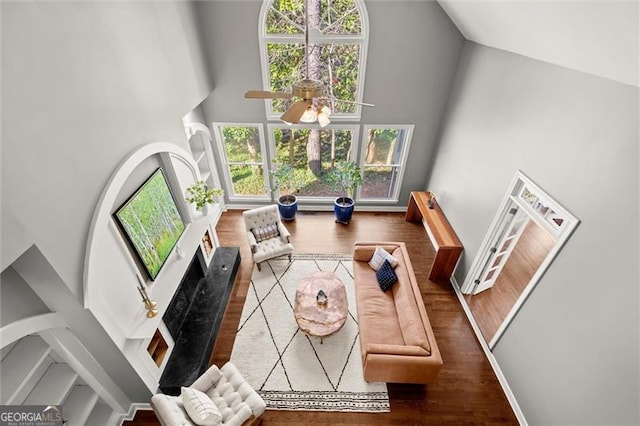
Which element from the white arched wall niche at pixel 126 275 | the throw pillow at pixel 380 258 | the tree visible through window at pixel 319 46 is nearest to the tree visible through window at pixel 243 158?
A: the tree visible through window at pixel 319 46

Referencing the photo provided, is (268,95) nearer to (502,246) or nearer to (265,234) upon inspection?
(265,234)

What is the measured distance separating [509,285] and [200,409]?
16.8ft

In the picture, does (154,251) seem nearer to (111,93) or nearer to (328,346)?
(111,93)

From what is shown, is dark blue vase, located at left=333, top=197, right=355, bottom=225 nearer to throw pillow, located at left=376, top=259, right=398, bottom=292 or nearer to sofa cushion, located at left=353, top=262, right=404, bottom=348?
sofa cushion, located at left=353, top=262, right=404, bottom=348

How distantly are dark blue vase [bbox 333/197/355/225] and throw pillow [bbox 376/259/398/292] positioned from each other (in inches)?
78.0

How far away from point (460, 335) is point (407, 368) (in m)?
1.50

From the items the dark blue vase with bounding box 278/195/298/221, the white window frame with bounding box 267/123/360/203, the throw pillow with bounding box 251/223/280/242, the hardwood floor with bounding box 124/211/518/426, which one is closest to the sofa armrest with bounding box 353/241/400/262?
the hardwood floor with bounding box 124/211/518/426

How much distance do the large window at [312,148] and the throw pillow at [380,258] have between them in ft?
7.88


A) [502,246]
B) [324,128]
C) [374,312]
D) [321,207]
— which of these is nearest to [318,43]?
[324,128]

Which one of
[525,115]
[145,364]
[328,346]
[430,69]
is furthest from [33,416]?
[430,69]

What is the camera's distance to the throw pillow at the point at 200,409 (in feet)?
9.62

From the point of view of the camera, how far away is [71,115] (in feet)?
8.14

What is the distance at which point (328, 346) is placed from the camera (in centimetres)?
427

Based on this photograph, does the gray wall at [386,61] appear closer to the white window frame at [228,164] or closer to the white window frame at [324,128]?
the white window frame at [228,164]
